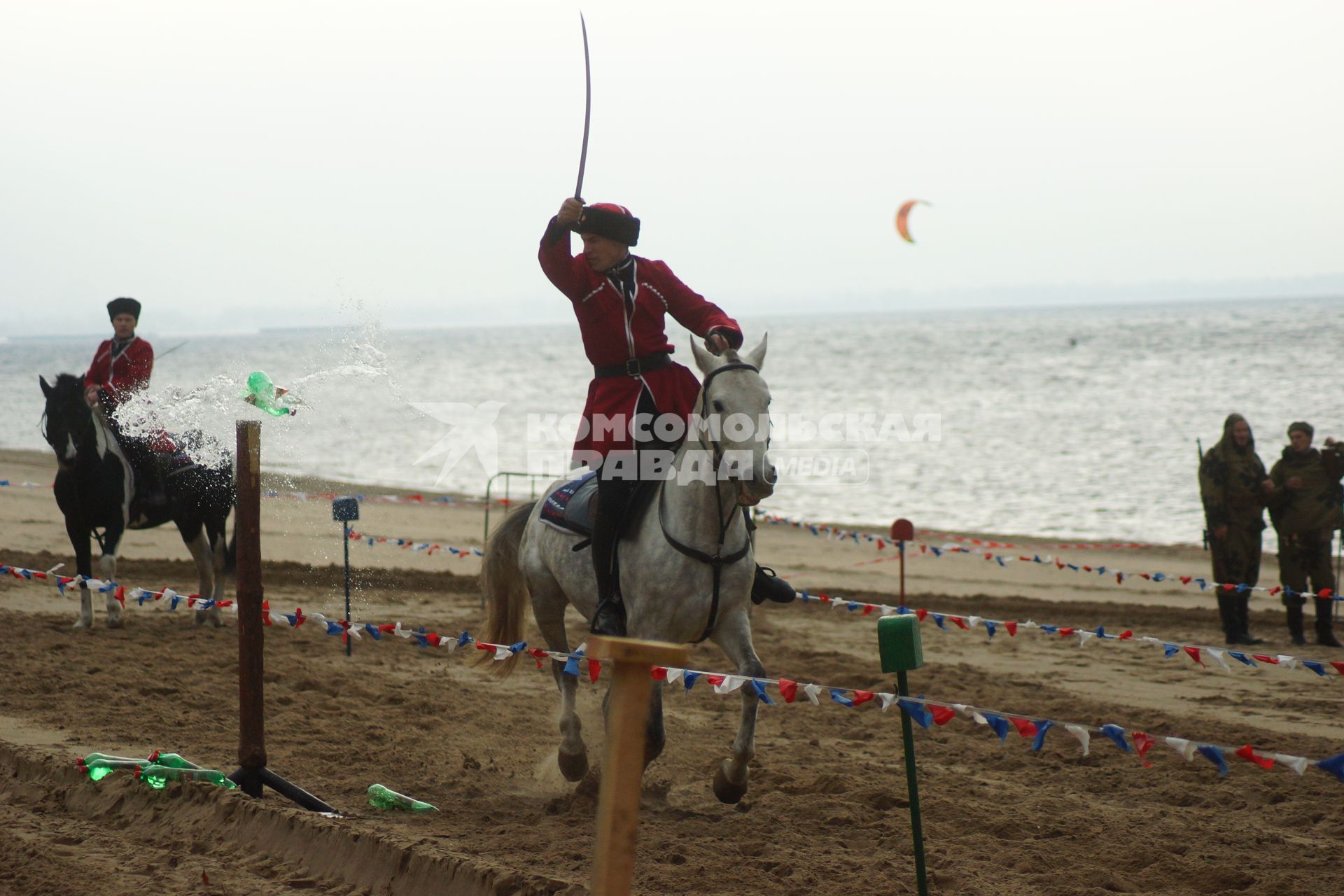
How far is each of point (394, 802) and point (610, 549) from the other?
5.08 feet

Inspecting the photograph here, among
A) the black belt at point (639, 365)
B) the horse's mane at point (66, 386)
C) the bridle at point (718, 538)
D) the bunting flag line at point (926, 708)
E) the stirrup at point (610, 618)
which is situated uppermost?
the black belt at point (639, 365)

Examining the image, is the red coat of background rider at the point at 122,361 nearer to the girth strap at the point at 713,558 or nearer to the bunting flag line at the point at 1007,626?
the bunting flag line at the point at 1007,626

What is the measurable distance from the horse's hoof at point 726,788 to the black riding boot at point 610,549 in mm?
826

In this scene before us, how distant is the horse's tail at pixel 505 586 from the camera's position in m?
7.07

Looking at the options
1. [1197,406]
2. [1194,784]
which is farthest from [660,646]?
[1197,406]

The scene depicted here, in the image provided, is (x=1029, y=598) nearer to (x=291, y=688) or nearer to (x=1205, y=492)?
(x=1205, y=492)

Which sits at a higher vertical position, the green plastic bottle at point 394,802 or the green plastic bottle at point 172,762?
the green plastic bottle at point 172,762

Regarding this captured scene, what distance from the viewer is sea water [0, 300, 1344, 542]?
71.2 ft

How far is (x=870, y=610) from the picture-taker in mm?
12359

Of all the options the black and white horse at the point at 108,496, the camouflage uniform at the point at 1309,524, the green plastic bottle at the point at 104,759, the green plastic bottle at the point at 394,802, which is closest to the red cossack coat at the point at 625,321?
the green plastic bottle at the point at 394,802

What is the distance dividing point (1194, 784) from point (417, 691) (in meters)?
4.96

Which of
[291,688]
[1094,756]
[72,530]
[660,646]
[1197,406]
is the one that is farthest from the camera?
[1197,406]

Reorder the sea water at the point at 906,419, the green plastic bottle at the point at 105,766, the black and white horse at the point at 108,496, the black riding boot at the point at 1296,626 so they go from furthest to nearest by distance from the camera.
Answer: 1. the sea water at the point at 906,419
2. the black riding boot at the point at 1296,626
3. the black and white horse at the point at 108,496
4. the green plastic bottle at the point at 105,766

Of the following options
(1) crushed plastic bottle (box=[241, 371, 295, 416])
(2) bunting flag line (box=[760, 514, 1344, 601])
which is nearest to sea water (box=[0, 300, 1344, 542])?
(1) crushed plastic bottle (box=[241, 371, 295, 416])
